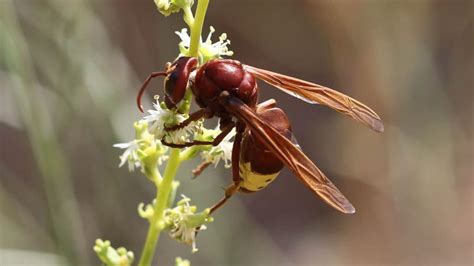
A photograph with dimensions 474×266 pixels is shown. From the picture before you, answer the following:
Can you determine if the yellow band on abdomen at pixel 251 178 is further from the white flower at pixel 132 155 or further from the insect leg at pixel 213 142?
the white flower at pixel 132 155

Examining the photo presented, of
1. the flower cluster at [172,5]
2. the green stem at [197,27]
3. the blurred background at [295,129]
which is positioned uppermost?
the blurred background at [295,129]

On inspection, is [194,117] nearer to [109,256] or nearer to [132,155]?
[132,155]

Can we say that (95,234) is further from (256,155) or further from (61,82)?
(256,155)

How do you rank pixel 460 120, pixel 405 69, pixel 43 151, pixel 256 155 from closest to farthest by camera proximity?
pixel 256 155, pixel 43 151, pixel 405 69, pixel 460 120

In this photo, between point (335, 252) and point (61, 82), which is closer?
point (61, 82)

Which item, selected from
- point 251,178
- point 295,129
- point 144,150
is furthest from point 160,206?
point 295,129

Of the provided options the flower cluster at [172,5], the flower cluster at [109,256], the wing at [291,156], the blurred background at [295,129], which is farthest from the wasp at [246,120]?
the blurred background at [295,129]

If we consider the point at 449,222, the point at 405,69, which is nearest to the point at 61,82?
the point at 405,69
